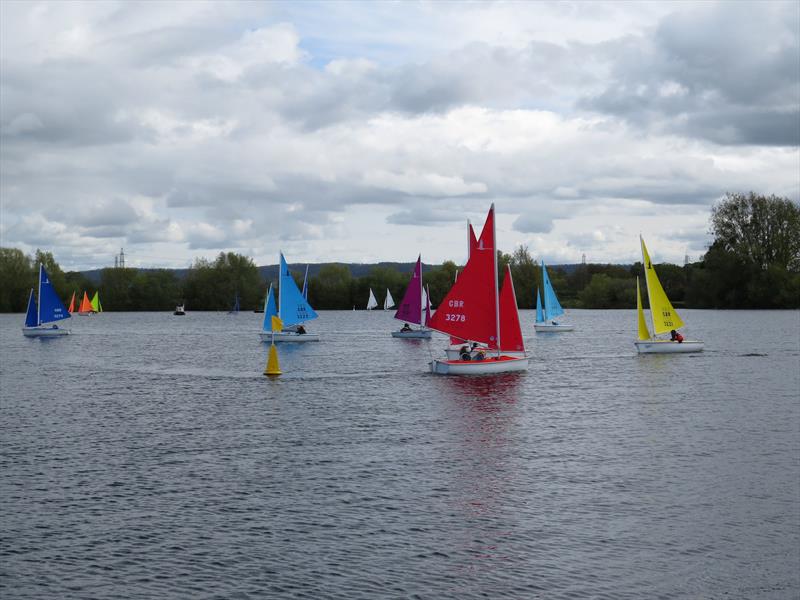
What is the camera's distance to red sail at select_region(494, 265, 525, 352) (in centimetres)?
5462

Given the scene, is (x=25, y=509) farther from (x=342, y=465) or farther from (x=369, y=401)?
(x=369, y=401)

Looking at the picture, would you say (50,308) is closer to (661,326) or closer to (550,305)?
(550,305)

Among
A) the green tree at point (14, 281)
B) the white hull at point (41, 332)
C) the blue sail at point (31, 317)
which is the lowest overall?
the white hull at point (41, 332)

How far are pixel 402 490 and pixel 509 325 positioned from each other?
101 ft

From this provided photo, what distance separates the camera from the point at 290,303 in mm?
79062

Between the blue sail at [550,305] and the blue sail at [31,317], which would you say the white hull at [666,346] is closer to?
the blue sail at [550,305]

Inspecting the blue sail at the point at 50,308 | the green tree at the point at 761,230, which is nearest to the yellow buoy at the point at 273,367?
the blue sail at the point at 50,308

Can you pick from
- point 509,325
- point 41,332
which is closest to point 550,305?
point 509,325

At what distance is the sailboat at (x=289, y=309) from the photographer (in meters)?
77.5

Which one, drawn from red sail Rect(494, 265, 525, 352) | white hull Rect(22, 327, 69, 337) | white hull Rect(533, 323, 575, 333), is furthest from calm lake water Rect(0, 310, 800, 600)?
white hull Rect(533, 323, 575, 333)

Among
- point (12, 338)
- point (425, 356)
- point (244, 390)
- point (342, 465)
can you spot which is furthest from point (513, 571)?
point (12, 338)

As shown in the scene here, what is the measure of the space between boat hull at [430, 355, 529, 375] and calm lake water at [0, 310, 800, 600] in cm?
88

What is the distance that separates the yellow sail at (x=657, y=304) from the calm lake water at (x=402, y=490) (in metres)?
15.2

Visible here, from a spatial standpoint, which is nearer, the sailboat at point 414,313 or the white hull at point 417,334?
the sailboat at point 414,313
